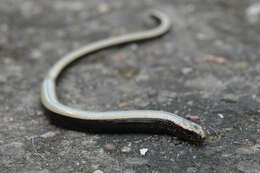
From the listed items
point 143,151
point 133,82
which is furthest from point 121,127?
point 133,82

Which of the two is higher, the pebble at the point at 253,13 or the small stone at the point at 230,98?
the pebble at the point at 253,13

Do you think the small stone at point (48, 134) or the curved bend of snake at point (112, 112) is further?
the small stone at point (48, 134)

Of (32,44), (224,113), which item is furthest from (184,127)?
(32,44)

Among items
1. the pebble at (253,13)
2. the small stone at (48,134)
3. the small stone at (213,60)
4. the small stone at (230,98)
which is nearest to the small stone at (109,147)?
the small stone at (48,134)

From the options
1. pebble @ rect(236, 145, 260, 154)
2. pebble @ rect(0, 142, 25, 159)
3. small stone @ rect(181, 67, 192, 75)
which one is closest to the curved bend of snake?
pebble @ rect(236, 145, 260, 154)

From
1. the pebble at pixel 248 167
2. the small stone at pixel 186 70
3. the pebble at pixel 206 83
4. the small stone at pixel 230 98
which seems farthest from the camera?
the small stone at pixel 186 70

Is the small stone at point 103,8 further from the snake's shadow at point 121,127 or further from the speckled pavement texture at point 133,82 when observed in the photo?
the snake's shadow at point 121,127
